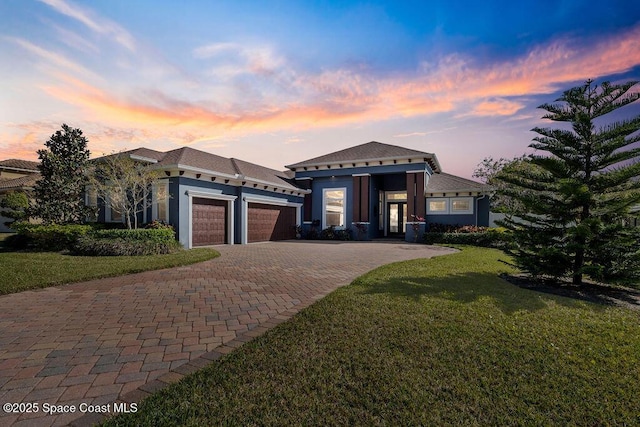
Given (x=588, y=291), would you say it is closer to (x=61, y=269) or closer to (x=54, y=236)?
(x=61, y=269)

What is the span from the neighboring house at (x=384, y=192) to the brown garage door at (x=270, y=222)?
1.55 metres

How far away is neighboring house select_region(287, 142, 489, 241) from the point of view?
18312 millimetres

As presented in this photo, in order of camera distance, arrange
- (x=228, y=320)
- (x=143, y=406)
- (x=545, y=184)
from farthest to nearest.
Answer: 1. (x=545, y=184)
2. (x=228, y=320)
3. (x=143, y=406)

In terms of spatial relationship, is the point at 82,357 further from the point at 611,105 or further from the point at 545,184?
the point at 611,105

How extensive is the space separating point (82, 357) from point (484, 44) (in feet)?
36.1

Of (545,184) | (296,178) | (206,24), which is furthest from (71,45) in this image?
(296,178)

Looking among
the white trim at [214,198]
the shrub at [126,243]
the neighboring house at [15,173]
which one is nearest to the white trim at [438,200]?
the white trim at [214,198]

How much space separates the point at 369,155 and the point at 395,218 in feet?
16.8

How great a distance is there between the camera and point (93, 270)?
7.27 metres

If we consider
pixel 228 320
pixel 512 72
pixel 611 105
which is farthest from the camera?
pixel 512 72

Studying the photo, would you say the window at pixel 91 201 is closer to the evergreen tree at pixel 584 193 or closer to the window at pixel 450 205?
the evergreen tree at pixel 584 193

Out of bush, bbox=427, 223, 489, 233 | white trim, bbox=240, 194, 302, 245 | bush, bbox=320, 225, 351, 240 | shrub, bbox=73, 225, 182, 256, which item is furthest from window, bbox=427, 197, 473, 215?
shrub, bbox=73, 225, 182, 256

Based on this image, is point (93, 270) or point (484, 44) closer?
point (93, 270)

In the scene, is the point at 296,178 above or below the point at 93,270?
above
